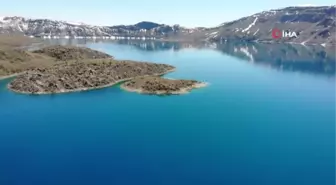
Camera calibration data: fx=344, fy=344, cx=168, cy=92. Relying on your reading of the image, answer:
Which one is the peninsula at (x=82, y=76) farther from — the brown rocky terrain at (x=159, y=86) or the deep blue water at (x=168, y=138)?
the deep blue water at (x=168, y=138)

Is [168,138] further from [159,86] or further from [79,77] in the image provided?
[79,77]

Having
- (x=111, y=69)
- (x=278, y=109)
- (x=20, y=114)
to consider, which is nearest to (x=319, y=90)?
(x=278, y=109)

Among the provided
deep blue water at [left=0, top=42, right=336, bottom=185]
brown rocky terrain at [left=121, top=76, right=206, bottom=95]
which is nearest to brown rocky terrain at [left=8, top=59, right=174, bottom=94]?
deep blue water at [left=0, top=42, right=336, bottom=185]

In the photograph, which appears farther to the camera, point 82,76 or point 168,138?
point 82,76

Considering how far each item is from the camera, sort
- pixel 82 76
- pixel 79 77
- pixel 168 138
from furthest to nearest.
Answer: pixel 82 76 → pixel 79 77 → pixel 168 138

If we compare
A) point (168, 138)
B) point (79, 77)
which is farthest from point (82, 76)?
point (168, 138)

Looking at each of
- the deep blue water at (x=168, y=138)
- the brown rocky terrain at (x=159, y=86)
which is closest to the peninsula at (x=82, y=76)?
the brown rocky terrain at (x=159, y=86)
